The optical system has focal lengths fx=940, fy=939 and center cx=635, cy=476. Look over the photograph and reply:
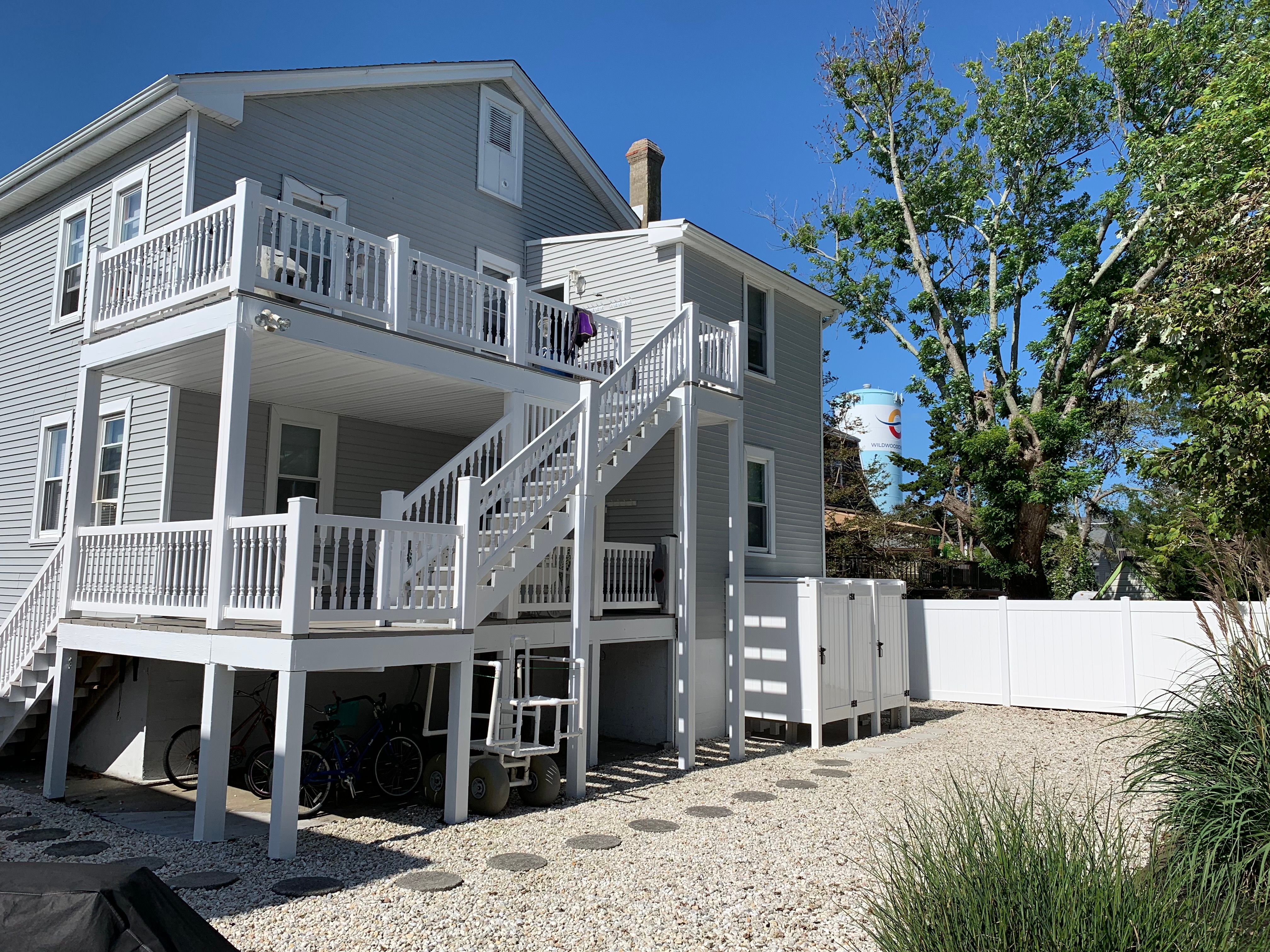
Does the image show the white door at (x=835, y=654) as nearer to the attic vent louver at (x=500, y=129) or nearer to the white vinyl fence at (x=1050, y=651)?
the white vinyl fence at (x=1050, y=651)

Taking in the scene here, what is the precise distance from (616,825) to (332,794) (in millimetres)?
3018

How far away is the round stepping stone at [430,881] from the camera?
6.68 metres

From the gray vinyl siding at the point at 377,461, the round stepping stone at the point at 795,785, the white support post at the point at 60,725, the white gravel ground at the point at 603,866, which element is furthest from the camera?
the gray vinyl siding at the point at 377,461

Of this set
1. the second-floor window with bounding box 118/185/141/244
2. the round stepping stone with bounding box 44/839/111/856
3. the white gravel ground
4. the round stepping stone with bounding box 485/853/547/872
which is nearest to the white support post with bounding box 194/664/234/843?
the white gravel ground

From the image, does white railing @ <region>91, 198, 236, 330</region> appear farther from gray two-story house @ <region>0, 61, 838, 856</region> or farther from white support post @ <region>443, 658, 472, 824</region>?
white support post @ <region>443, 658, 472, 824</region>

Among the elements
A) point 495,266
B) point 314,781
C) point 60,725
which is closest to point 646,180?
point 495,266

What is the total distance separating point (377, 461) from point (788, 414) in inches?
293

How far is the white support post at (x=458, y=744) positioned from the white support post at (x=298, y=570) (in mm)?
1671

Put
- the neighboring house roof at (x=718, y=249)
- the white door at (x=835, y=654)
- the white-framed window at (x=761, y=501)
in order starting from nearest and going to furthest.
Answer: the white door at (x=835, y=654) → the neighboring house roof at (x=718, y=249) → the white-framed window at (x=761, y=501)

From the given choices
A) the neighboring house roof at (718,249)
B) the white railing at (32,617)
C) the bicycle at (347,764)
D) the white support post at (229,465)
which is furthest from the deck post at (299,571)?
the neighboring house roof at (718,249)

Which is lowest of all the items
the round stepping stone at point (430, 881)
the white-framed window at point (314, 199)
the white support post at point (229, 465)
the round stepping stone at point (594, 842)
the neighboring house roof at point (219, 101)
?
the round stepping stone at point (594, 842)

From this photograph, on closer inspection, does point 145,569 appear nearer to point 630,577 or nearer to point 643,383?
point 630,577

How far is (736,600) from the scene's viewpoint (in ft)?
41.1

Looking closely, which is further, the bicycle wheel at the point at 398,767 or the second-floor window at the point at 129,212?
the second-floor window at the point at 129,212
